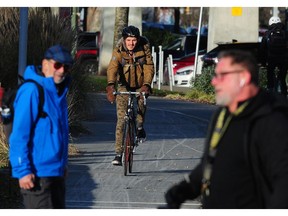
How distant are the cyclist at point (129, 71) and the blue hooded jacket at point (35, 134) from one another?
5.14m

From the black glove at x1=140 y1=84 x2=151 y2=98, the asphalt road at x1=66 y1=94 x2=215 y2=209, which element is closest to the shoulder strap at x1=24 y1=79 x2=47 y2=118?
the asphalt road at x1=66 y1=94 x2=215 y2=209

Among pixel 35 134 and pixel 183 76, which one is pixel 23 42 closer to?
pixel 35 134

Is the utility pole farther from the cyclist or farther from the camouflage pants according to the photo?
the camouflage pants

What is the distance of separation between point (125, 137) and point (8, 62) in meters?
3.74

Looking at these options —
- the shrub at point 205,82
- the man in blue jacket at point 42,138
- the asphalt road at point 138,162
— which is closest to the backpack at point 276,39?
the asphalt road at point 138,162

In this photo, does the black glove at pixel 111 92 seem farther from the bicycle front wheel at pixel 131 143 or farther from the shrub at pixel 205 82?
the shrub at pixel 205 82

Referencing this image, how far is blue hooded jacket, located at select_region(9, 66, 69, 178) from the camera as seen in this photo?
6418 millimetres

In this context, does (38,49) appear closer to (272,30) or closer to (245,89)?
(272,30)

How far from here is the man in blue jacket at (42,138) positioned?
21.1ft

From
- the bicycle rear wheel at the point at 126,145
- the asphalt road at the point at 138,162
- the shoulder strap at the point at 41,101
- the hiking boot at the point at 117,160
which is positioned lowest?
the asphalt road at the point at 138,162

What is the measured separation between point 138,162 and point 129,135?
2.82ft

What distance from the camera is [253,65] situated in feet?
17.1

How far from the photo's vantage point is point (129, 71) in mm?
12000

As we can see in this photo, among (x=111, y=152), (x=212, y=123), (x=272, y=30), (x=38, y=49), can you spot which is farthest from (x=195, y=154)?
(x=212, y=123)
